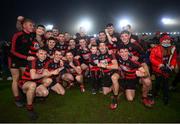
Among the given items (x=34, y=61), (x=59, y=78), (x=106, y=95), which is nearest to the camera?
(x=34, y=61)

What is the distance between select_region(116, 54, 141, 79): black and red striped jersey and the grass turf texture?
816 millimetres

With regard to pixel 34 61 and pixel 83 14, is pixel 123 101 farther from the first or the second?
pixel 83 14

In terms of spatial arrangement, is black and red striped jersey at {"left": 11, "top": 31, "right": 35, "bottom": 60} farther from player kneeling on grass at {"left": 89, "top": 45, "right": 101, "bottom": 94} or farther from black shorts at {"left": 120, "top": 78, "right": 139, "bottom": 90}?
black shorts at {"left": 120, "top": 78, "right": 139, "bottom": 90}

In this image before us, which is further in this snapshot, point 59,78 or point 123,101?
point 59,78

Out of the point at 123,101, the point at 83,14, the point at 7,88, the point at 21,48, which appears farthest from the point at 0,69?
the point at 83,14

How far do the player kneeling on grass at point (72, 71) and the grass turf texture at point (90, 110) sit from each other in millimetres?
793

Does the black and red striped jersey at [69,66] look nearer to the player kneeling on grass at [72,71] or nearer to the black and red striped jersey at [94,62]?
the player kneeling on grass at [72,71]

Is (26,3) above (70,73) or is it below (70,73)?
above

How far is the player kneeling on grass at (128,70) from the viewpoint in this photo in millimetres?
6477

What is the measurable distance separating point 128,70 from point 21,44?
3250mm

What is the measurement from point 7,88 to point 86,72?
3186 millimetres

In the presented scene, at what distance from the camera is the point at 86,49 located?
850 cm

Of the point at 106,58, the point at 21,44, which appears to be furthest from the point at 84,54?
the point at 21,44

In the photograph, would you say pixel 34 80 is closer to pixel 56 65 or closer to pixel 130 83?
pixel 56 65
